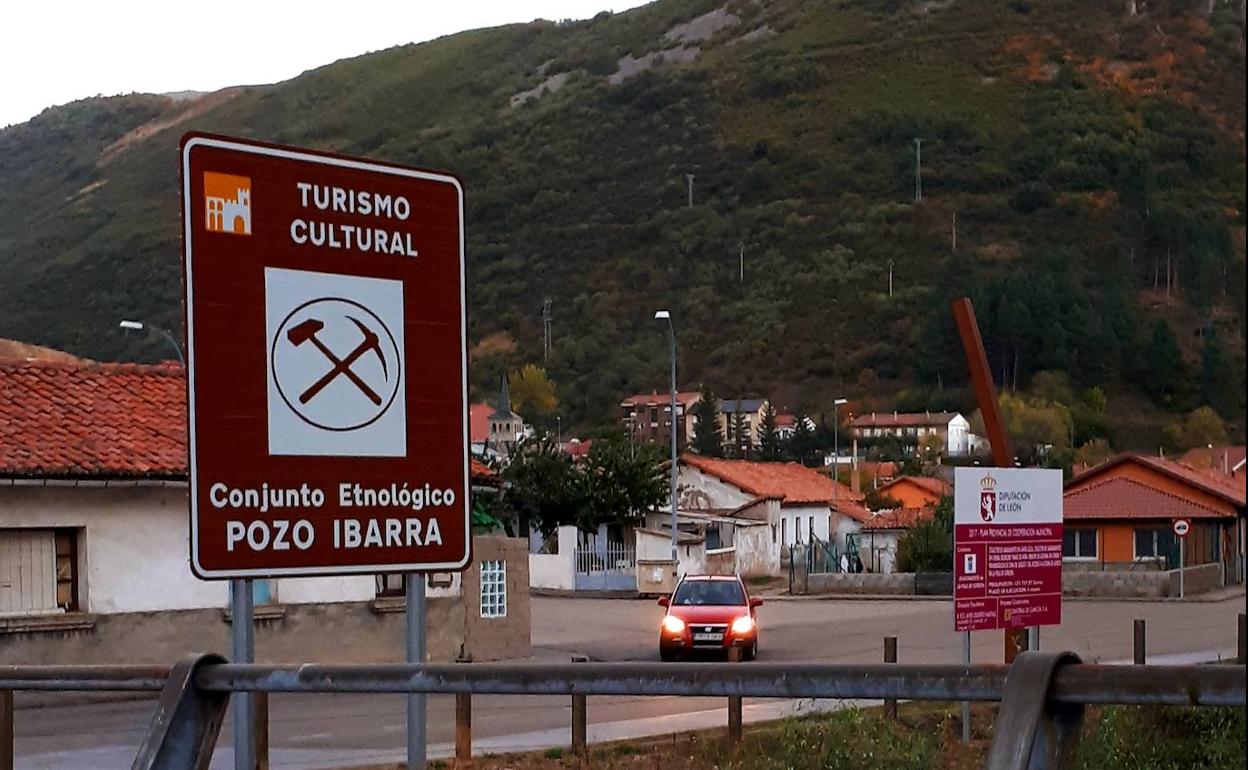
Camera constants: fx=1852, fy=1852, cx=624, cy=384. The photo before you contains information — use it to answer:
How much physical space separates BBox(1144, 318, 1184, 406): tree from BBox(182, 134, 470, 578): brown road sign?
261ft

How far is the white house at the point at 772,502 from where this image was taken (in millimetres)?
65875

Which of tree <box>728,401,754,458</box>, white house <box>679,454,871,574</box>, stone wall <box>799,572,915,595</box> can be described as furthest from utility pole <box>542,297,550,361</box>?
stone wall <box>799,572,915,595</box>

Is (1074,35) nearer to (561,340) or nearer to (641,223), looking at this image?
(641,223)

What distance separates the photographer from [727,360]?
137625 millimetres

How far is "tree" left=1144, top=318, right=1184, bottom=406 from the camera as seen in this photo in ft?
278

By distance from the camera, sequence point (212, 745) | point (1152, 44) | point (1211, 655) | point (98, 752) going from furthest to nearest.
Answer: point (1152, 44) → point (1211, 655) → point (98, 752) → point (212, 745)

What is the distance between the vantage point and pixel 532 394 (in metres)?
134

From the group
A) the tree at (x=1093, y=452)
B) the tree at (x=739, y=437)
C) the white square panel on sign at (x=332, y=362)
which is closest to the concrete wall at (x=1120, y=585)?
the tree at (x=1093, y=452)

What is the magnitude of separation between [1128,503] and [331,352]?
187 feet

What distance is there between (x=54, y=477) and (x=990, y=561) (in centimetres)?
1152

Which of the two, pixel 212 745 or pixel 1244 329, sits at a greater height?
pixel 1244 329

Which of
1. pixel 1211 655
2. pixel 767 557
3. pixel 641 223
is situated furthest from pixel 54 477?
pixel 641 223

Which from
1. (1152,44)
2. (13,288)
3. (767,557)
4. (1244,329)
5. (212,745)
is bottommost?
(767,557)

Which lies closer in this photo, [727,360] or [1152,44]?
[727,360]
